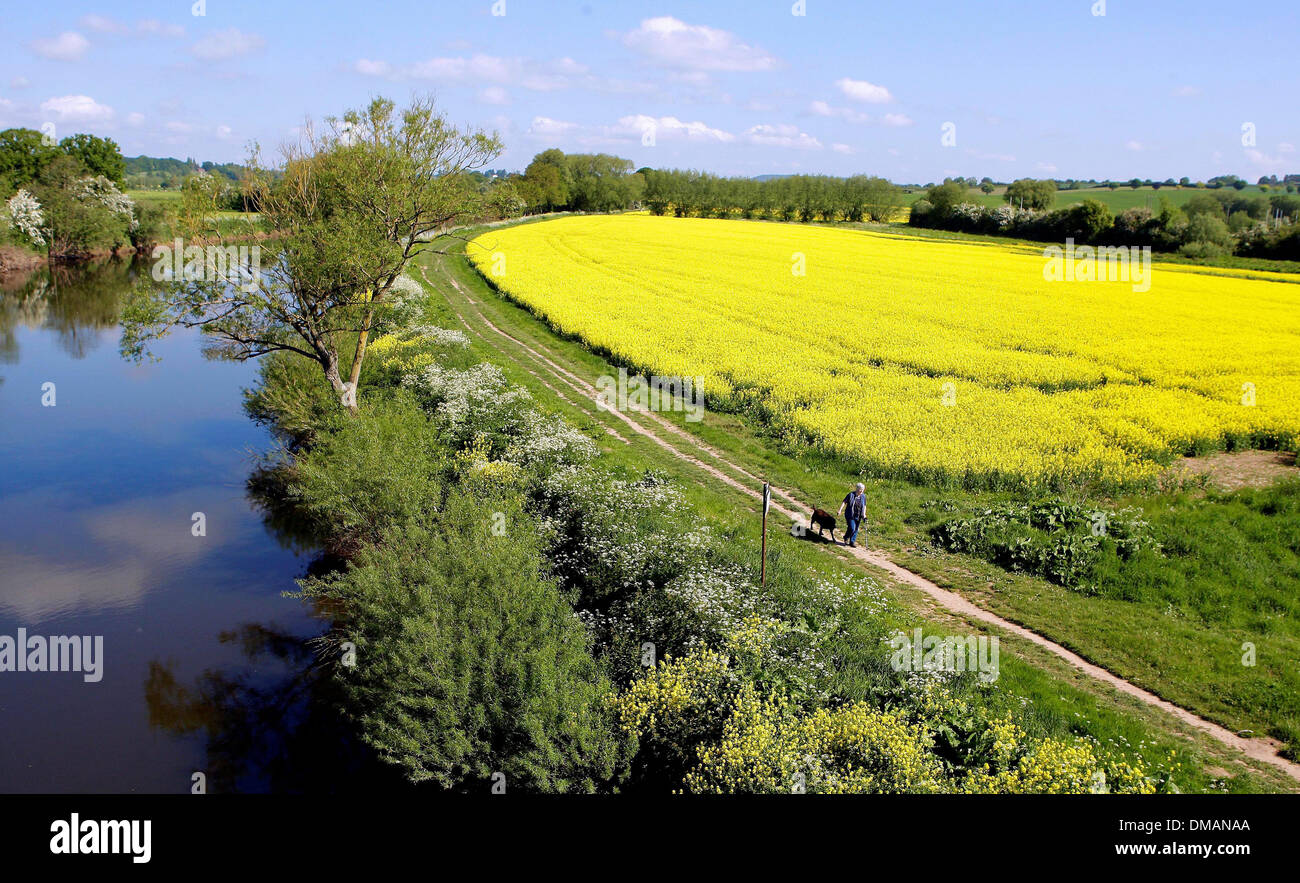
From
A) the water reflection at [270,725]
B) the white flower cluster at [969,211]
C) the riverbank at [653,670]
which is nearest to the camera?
the riverbank at [653,670]

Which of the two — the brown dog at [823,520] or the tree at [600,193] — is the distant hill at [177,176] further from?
the tree at [600,193]

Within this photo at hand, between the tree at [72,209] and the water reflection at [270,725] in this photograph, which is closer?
the water reflection at [270,725]

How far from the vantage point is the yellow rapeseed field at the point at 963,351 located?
64.0ft

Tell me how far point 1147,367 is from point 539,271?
114 feet

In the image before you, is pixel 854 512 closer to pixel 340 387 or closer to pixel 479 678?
pixel 479 678

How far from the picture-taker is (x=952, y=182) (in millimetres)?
89125

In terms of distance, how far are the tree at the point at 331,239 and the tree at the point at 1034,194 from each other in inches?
2950

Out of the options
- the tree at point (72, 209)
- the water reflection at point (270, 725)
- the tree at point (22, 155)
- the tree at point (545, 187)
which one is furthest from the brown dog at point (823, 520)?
the tree at point (545, 187)

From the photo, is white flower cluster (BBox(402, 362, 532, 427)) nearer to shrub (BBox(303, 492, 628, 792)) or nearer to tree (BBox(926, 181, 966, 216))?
shrub (BBox(303, 492, 628, 792))

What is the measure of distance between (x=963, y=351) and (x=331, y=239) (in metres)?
22.2

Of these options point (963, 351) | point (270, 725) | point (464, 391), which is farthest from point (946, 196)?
point (270, 725)

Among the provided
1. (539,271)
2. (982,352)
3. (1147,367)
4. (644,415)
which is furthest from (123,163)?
(1147,367)

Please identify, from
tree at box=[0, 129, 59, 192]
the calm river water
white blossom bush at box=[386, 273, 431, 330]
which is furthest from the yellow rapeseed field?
tree at box=[0, 129, 59, 192]
